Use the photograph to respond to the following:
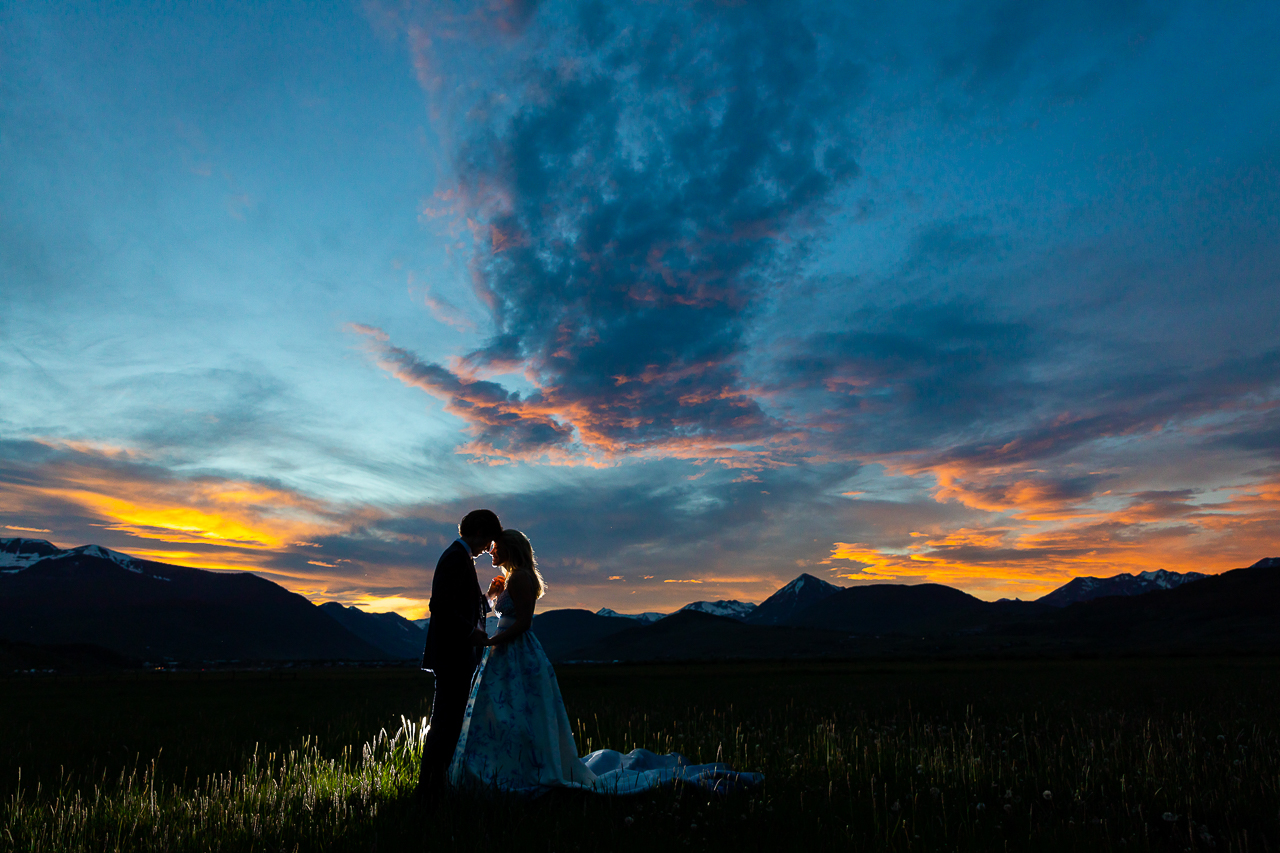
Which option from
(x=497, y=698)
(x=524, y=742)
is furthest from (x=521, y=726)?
(x=497, y=698)

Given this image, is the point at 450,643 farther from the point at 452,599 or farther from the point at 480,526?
the point at 480,526

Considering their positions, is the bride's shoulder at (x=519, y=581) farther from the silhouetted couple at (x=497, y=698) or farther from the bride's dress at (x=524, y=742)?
the bride's dress at (x=524, y=742)

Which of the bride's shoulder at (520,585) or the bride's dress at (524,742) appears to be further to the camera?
the bride's shoulder at (520,585)

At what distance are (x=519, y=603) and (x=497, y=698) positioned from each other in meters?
1.20

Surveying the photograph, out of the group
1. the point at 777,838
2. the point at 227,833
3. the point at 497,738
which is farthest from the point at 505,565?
the point at 777,838

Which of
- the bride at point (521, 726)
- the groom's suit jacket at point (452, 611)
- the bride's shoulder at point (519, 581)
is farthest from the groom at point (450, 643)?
the bride's shoulder at point (519, 581)

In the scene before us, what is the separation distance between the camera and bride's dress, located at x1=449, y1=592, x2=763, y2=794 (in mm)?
7320

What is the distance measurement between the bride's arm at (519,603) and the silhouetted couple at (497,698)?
13 mm

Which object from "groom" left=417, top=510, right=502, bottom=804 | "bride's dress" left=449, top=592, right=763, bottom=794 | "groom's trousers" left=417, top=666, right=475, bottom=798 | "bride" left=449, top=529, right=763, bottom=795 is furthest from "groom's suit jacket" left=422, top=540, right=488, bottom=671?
"bride's dress" left=449, top=592, right=763, bottom=794

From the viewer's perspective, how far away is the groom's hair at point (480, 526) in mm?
7977

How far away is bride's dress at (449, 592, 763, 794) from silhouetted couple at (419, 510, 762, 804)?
12 mm

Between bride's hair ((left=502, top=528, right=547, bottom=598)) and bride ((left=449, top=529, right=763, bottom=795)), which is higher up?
bride's hair ((left=502, top=528, right=547, bottom=598))

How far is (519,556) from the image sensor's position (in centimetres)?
827

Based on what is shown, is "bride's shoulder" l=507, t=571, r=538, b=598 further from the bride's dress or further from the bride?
the bride's dress
